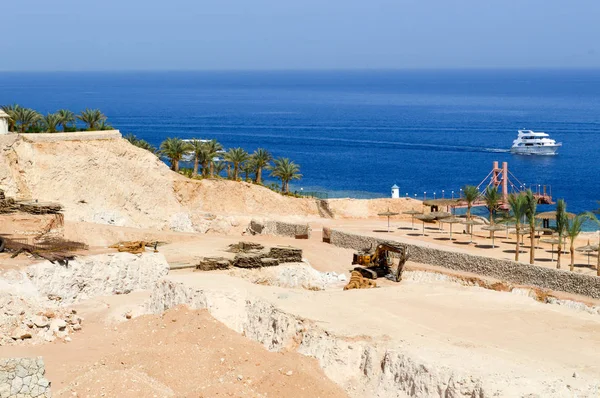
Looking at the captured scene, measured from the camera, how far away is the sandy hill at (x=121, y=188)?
182 ft

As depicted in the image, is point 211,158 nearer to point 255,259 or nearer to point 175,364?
point 255,259

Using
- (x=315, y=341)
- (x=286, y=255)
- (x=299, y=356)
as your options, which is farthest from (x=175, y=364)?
(x=286, y=255)

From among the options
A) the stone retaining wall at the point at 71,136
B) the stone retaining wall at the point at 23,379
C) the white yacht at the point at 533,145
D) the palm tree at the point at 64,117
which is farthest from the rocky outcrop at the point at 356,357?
the white yacht at the point at 533,145

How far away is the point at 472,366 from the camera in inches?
1014

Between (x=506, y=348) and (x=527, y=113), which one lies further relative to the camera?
(x=527, y=113)

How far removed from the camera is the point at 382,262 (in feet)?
148

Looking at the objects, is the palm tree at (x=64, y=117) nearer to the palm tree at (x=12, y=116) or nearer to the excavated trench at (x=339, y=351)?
the palm tree at (x=12, y=116)

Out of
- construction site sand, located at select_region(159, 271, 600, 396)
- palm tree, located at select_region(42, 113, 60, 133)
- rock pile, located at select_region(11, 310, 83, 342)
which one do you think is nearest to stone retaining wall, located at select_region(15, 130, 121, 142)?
palm tree, located at select_region(42, 113, 60, 133)

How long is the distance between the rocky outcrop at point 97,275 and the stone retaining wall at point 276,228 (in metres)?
15.9

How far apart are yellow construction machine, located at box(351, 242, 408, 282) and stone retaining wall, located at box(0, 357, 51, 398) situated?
21.5 meters

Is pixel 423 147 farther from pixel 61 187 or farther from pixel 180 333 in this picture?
pixel 180 333

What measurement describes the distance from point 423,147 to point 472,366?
363 feet

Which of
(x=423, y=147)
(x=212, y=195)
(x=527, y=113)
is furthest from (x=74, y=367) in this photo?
(x=527, y=113)

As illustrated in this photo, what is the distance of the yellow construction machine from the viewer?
4394 centimetres
